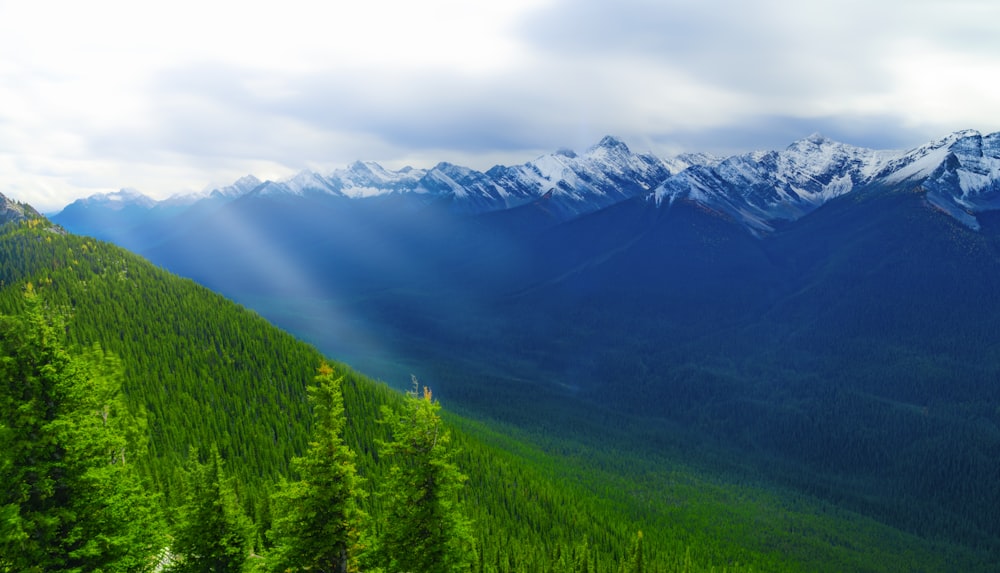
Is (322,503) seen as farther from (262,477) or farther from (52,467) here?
(262,477)

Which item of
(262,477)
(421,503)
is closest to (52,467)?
(421,503)

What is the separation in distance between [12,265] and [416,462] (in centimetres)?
17893

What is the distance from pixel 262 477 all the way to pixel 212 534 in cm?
8039

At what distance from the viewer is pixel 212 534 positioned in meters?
34.4

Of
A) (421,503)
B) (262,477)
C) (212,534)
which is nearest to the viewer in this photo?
(421,503)

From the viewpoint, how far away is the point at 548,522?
118375 mm

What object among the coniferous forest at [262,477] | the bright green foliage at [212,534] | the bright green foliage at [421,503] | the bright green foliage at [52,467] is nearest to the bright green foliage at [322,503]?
the coniferous forest at [262,477]

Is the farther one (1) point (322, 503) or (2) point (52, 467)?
(1) point (322, 503)

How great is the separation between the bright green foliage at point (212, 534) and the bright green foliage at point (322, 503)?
608 centimetres

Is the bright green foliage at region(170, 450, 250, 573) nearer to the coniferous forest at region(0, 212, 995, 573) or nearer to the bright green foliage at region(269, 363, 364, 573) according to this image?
the coniferous forest at region(0, 212, 995, 573)

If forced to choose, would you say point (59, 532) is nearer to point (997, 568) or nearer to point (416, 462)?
point (416, 462)

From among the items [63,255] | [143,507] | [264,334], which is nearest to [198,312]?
[264,334]

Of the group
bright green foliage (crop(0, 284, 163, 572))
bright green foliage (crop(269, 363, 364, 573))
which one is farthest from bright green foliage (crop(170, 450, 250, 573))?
bright green foliage (crop(0, 284, 163, 572))

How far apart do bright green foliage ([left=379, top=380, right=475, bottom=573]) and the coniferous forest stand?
0.35ft
